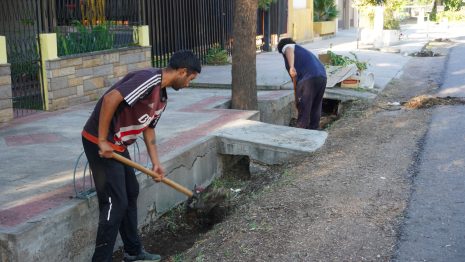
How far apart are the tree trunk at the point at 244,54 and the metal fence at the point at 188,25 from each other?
3823 millimetres

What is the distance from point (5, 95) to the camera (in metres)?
7.55

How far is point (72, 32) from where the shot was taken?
29.9 feet

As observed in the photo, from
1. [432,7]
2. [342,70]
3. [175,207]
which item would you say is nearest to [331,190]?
→ [175,207]

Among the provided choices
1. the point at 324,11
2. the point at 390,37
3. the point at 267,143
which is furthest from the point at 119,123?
the point at 324,11

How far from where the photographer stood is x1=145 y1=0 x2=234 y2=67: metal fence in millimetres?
12500

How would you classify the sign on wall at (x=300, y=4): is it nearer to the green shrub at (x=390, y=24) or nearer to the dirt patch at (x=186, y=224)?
the green shrub at (x=390, y=24)

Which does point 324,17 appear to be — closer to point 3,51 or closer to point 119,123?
point 3,51

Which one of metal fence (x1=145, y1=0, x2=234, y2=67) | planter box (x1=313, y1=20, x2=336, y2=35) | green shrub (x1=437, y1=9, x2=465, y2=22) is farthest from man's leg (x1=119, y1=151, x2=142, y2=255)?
green shrub (x1=437, y1=9, x2=465, y2=22)

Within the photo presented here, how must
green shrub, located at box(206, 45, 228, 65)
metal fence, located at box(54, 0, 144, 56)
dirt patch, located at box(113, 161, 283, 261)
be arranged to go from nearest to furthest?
dirt patch, located at box(113, 161, 283, 261) → metal fence, located at box(54, 0, 144, 56) → green shrub, located at box(206, 45, 228, 65)

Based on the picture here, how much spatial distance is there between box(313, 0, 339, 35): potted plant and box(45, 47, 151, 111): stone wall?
57.1 feet

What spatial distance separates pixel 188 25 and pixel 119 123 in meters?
10.4

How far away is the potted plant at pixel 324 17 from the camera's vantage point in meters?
26.4

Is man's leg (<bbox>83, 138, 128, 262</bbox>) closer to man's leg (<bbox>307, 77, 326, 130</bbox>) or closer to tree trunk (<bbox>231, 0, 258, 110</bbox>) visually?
man's leg (<bbox>307, 77, 326, 130</bbox>)

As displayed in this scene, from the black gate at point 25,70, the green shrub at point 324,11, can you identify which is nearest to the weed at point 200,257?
the black gate at point 25,70
